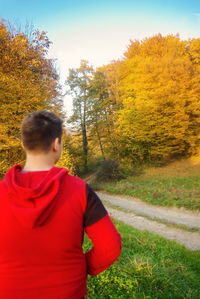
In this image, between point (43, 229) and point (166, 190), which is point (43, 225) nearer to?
point (43, 229)

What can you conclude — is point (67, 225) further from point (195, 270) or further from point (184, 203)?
point (184, 203)

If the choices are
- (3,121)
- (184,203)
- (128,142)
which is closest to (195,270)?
(184,203)

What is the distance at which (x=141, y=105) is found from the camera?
789 inches

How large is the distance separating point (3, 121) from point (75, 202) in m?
9.76

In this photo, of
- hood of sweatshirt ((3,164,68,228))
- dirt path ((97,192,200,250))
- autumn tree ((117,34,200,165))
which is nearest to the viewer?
hood of sweatshirt ((3,164,68,228))

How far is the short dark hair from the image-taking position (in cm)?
132

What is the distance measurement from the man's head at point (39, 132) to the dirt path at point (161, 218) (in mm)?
6480

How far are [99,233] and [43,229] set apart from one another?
1.08 ft

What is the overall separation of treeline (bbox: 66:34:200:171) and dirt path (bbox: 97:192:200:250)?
9068mm

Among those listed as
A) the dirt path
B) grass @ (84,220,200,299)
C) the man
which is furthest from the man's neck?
the dirt path

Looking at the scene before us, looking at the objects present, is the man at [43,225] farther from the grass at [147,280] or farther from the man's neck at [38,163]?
the grass at [147,280]

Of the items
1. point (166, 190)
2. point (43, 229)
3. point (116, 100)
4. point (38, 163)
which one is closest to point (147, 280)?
point (43, 229)

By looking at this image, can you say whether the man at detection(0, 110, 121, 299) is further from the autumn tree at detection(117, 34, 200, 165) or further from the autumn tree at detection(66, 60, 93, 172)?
the autumn tree at detection(66, 60, 93, 172)

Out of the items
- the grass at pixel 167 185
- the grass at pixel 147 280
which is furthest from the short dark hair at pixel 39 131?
the grass at pixel 167 185
